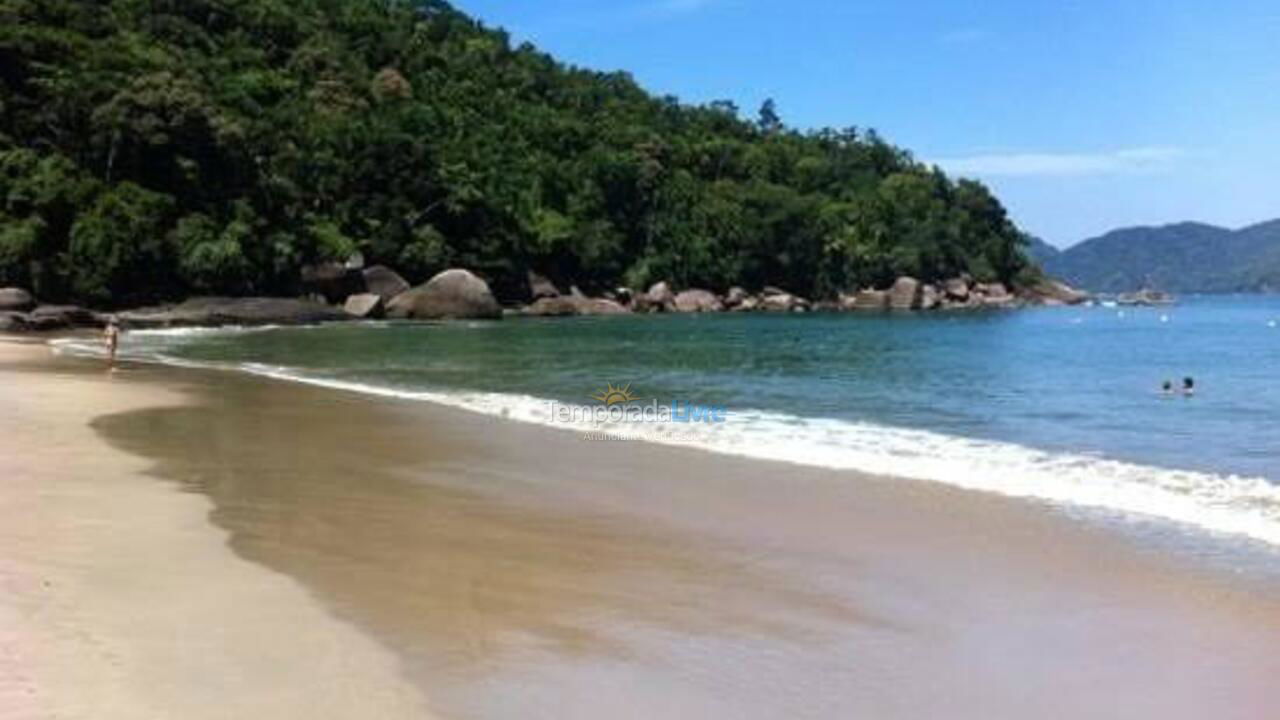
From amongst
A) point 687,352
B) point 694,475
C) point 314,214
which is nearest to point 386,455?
point 694,475

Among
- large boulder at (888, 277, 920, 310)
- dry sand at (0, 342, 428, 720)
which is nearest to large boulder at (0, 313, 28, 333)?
dry sand at (0, 342, 428, 720)

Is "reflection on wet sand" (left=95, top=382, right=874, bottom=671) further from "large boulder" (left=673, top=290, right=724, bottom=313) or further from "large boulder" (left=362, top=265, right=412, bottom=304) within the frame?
"large boulder" (left=673, top=290, right=724, bottom=313)

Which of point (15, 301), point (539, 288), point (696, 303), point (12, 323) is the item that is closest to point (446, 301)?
point (539, 288)

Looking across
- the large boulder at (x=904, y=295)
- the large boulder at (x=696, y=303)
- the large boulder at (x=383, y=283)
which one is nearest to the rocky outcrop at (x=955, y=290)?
the large boulder at (x=904, y=295)

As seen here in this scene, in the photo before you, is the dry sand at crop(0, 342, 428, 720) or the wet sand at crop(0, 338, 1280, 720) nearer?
the dry sand at crop(0, 342, 428, 720)

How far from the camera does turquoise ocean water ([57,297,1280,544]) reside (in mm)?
14102

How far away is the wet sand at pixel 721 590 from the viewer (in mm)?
6164

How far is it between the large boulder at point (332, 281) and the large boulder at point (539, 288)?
17.4 m

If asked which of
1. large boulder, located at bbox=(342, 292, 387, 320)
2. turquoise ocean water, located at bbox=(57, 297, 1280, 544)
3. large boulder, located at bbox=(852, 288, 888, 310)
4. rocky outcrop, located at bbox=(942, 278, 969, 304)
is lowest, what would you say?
turquoise ocean water, located at bbox=(57, 297, 1280, 544)

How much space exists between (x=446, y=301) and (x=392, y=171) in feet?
50.3

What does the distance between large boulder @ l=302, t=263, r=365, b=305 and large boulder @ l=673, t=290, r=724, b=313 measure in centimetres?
3436

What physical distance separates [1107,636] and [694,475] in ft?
23.4

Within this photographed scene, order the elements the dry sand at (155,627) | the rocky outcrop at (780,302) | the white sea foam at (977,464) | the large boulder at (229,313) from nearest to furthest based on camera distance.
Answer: the dry sand at (155,627) → the white sea foam at (977,464) → the large boulder at (229,313) → the rocky outcrop at (780,302)

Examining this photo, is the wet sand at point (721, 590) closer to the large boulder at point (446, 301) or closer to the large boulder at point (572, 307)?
the large boulder at point (446, 301)
